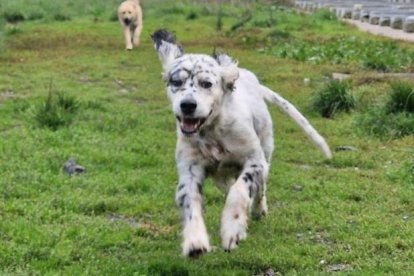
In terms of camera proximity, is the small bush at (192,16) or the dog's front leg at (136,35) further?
the small bush at (192,16)

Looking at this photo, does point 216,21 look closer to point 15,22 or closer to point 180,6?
point 180,6

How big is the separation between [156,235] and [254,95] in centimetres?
131

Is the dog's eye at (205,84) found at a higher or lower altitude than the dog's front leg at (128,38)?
higher

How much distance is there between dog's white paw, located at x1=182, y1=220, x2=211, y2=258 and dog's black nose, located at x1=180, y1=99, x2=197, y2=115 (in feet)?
2.28

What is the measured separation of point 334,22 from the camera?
26.7 metres

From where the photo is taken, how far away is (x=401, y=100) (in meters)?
11.0

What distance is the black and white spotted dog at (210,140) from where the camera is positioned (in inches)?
210

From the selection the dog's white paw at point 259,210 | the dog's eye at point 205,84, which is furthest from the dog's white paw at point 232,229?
the dog's white paw at point 259,210

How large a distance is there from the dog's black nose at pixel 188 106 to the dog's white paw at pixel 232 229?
0.67 m

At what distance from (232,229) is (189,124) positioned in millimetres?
694

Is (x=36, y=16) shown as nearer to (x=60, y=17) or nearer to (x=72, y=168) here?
(x=60, y=17)

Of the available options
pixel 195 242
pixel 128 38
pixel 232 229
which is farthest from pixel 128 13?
pixel 195 242

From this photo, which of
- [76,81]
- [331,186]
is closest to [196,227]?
[331,186]

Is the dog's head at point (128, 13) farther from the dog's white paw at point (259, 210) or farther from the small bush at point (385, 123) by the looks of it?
the dog's white paw at point (259, 210)
